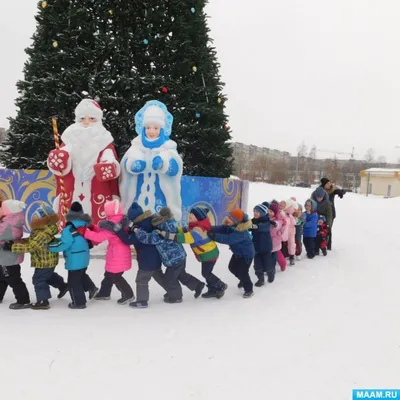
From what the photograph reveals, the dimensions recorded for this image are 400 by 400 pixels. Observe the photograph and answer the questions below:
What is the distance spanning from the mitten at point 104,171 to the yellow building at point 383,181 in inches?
1324

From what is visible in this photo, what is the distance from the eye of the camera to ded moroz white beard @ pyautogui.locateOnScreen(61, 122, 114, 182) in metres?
6.40

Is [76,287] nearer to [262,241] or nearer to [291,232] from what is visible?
[262,241]

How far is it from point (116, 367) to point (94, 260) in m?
3.64

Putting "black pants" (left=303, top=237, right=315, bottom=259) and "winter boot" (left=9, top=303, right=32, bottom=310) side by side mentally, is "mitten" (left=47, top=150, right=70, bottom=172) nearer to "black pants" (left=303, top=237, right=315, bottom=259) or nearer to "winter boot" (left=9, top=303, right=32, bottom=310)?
"winter boot" (left=9, top=303, right=32, bottom=310)

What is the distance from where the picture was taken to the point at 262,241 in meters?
5.98

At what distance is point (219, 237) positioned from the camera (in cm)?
525

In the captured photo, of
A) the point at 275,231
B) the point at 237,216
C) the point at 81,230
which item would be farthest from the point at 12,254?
the point at 275,231

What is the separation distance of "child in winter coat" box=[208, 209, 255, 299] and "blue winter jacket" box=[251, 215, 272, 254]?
1.78 feet

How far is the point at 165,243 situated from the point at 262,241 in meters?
1.74

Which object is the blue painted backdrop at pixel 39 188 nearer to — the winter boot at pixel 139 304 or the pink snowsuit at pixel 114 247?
A: the pink snowsuit at pixel 114 247

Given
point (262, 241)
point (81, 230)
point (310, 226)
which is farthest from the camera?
point (310, 226)

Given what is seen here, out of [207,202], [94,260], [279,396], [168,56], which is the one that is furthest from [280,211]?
[168,56]

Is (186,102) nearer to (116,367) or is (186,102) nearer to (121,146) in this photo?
(121,146)

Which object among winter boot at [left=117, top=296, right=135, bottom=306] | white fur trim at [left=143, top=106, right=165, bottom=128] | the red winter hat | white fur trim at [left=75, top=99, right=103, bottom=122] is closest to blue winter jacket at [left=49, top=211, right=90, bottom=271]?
winter boot at [left=117, top=296, right=135, bottom=306]
